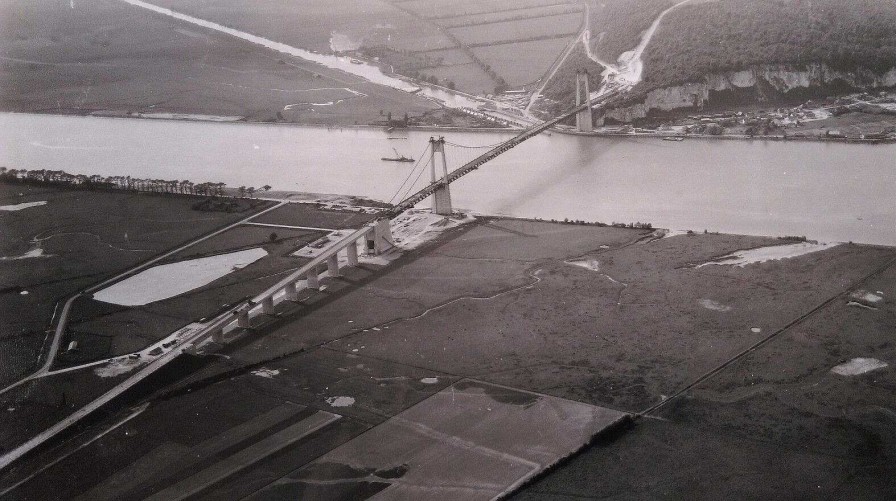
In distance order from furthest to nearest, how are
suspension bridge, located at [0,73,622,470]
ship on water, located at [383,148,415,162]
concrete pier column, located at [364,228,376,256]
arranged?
ship on water, located at [383,148,415,162] < concrete pier column, located at [364,228,376,256] < suspension bridge, located at [0,73,622,470]

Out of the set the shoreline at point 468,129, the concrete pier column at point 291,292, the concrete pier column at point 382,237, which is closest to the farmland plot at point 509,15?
the shoreline at point 468,129

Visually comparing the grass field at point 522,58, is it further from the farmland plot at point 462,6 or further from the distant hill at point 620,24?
the farmland plot at point 462,6

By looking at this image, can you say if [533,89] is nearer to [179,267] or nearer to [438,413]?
[179,267]

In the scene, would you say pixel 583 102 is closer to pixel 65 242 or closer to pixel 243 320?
pixel 65 242

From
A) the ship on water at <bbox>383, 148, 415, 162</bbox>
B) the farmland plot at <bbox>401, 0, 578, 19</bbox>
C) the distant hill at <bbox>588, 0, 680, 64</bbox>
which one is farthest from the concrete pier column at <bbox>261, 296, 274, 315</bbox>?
the farmland plot at <bbox>401, 0, 578, 19</bbox>

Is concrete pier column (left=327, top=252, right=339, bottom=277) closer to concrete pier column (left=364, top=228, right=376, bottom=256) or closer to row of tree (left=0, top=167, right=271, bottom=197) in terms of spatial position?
concrete pier column (left=364, top=228, right=376, bottom=256)

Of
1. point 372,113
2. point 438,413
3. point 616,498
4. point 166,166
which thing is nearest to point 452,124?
point 372,113
